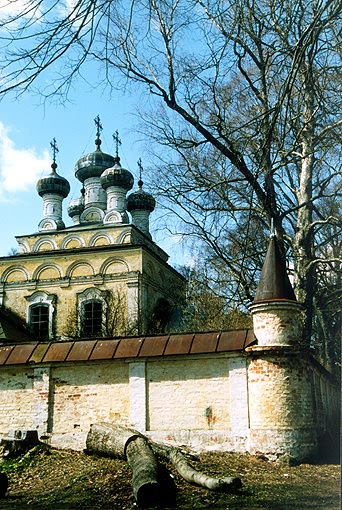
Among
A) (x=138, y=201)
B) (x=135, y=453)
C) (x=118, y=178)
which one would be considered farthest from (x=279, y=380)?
(x=138, y=201)

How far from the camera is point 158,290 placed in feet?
99.7

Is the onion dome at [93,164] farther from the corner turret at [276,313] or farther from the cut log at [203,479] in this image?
the cut log at [203,479]

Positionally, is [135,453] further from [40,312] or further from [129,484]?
[40,312]

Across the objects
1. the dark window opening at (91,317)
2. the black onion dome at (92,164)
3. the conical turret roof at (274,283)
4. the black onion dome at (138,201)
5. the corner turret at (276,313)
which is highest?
the black onion dome at (92,164)

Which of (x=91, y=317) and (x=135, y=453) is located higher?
(x=91, y=317)

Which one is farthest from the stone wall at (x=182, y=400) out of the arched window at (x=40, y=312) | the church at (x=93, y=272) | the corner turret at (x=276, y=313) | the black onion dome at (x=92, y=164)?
the black onion dome at (x=92, y=164)

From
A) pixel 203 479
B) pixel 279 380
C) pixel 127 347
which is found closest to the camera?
pixel 203 479

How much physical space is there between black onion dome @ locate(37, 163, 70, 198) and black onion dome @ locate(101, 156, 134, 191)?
234 centimetres

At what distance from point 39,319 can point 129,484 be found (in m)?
22.3

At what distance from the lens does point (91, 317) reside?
2878 centimetres

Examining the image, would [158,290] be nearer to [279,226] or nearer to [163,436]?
[279,226]

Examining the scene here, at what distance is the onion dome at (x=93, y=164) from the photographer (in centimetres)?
3466

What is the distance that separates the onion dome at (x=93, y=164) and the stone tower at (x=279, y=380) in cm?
2438

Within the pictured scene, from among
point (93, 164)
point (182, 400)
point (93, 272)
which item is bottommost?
point (182, 400)
